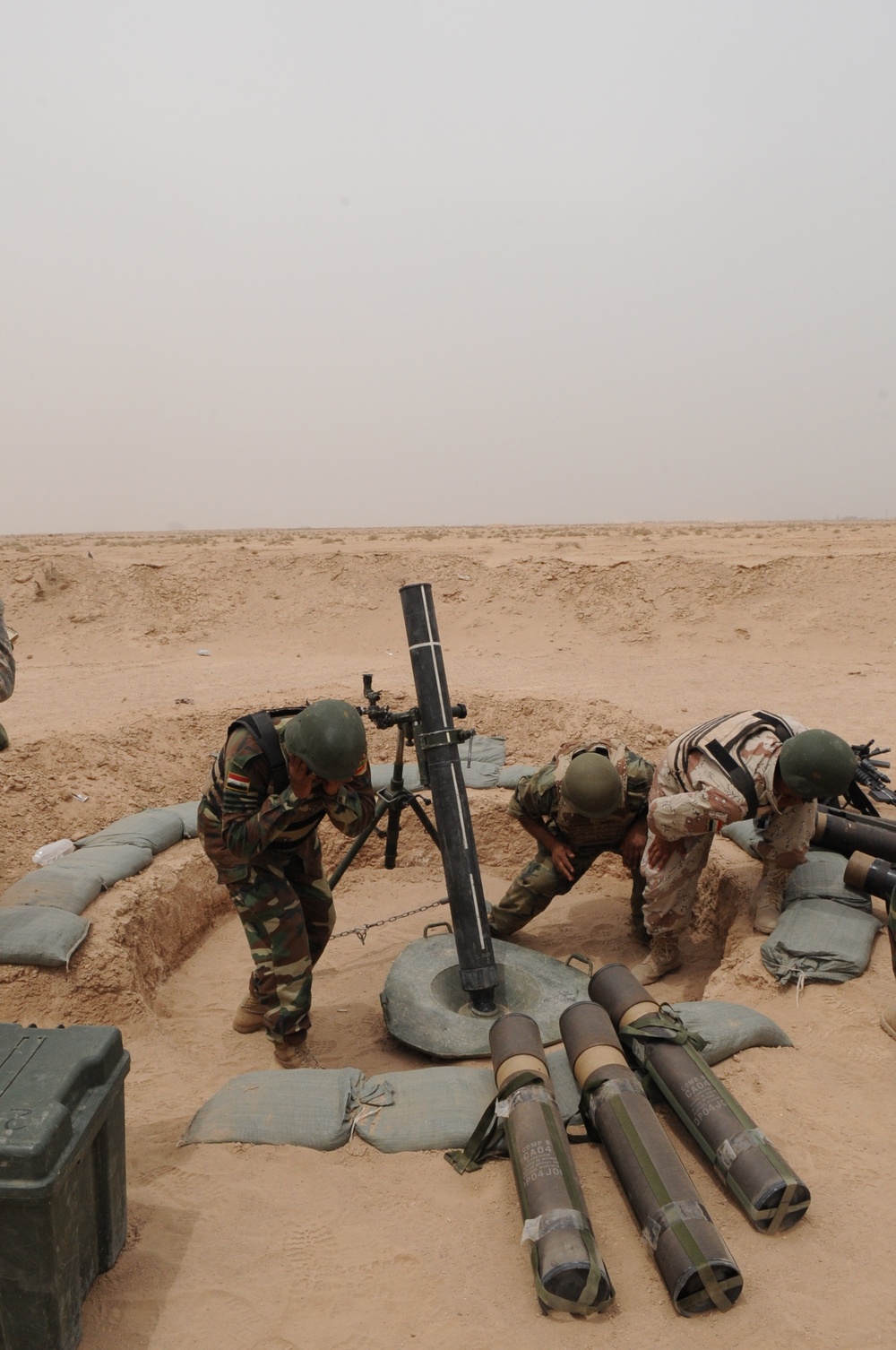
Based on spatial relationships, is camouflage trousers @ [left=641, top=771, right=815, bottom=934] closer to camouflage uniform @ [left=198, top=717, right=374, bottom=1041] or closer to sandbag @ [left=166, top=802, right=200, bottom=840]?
camouflage uniform @ [left=198, top=717, right=374, bottom=1041]

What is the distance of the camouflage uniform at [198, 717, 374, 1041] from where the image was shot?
11.0ft

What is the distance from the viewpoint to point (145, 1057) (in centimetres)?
350

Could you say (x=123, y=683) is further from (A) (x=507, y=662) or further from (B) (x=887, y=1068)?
(B) (x=887, y=1068)

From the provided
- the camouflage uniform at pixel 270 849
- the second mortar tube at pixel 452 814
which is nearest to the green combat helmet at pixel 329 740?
the camouflage uniform at pixel 270 849

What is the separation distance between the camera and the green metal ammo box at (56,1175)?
1.72 metres

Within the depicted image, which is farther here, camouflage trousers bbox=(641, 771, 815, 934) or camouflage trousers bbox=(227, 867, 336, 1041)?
camouflage trousers bbox=(641, 771, 815, 934)

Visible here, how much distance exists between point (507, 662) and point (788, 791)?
728 cm

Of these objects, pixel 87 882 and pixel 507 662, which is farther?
pixel 507 662

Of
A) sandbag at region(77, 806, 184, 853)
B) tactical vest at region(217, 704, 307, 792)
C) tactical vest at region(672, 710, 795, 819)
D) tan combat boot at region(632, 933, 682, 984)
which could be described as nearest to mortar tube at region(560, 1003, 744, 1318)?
tactical vest at region(672, 710, 795, 819)

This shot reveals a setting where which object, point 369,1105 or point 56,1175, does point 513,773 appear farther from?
point 56,1175

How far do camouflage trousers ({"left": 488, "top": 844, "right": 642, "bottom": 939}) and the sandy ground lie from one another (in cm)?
37

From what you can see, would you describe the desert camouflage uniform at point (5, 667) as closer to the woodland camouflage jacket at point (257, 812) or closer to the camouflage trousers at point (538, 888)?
the woodland camouflage jacket at point (257, 812)

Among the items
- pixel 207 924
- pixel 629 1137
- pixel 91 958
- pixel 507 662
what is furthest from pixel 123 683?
pixel 629 1137

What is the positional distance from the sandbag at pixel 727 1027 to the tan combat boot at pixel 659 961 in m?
1.12
